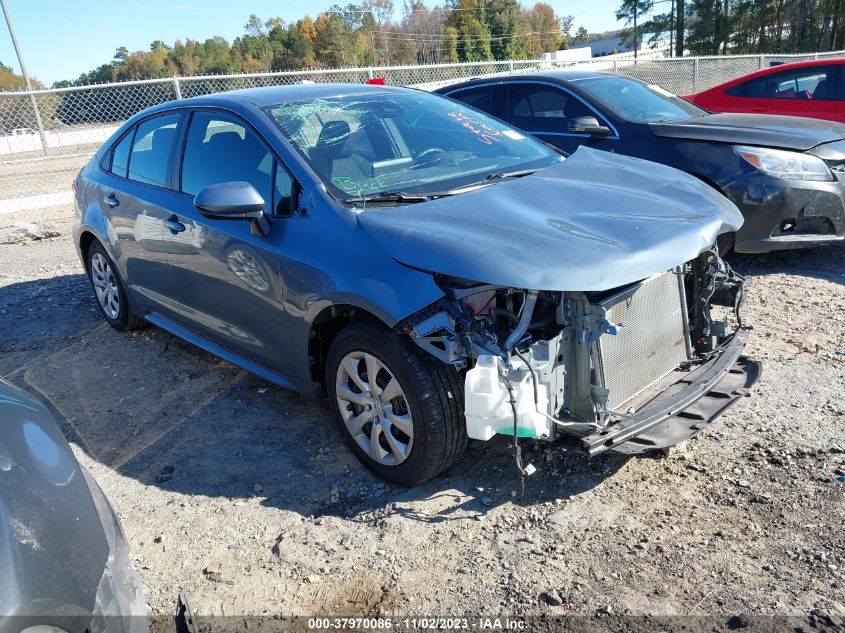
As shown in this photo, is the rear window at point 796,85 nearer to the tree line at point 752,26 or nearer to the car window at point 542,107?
the car window at point 542,107

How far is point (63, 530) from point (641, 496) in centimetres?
228

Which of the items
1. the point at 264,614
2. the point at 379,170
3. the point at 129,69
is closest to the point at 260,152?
the point at 379,170

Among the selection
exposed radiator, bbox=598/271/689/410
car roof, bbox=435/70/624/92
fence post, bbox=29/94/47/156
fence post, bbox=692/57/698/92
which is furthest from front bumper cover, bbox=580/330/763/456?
fence post, bbox=692/57/698/92

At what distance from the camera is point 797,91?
9.16 metres

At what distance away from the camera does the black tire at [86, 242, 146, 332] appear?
5.17 meters

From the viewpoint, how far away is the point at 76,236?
5570mm

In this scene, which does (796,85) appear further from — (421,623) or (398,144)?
(421,623)

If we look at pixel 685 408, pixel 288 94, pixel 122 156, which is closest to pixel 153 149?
pixel 122 156

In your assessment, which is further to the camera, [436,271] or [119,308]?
[119,308]

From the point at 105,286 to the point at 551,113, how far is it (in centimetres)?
423

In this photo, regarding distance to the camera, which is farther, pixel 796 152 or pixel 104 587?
pixel 796 152

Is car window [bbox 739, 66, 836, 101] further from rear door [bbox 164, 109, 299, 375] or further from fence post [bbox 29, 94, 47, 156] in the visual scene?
fence post [bbox 29, 94, 47, 156]

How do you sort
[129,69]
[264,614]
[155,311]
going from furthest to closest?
[129,69] → [155,311] → [264,614]

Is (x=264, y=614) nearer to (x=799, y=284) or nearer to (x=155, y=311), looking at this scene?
(x=155, y=311)
